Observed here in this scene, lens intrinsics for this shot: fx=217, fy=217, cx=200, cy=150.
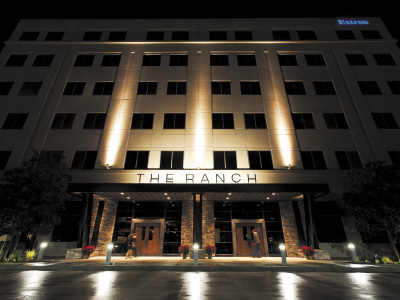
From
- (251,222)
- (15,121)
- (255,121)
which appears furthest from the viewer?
(255,121)

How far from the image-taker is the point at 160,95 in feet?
73.2

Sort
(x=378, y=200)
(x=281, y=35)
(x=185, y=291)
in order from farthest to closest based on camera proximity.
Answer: (x=281, y=35) → (x=378, y=200) → (x=185, y=291)

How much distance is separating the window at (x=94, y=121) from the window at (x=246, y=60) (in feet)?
52.1

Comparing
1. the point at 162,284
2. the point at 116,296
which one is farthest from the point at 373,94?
the point at 116,296

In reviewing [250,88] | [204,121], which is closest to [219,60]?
[250,88]

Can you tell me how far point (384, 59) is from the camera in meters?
24.5

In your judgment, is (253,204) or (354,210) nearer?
(354,210)

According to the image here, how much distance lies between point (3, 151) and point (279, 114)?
83.3 feet

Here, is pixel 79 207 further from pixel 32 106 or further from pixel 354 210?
pixel 354 210

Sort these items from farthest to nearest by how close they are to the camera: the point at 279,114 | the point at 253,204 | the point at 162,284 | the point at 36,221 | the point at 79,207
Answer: the point at 279,114, the point at 253,204, the point at 79,207, the point at 36,221, the point at 162,284

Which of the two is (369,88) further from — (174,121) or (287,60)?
(174,121)

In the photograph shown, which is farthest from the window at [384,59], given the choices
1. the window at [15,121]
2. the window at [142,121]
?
the window at [15,121]

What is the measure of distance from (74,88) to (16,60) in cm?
855

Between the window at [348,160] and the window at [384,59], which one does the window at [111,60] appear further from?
the window at [384,59]
